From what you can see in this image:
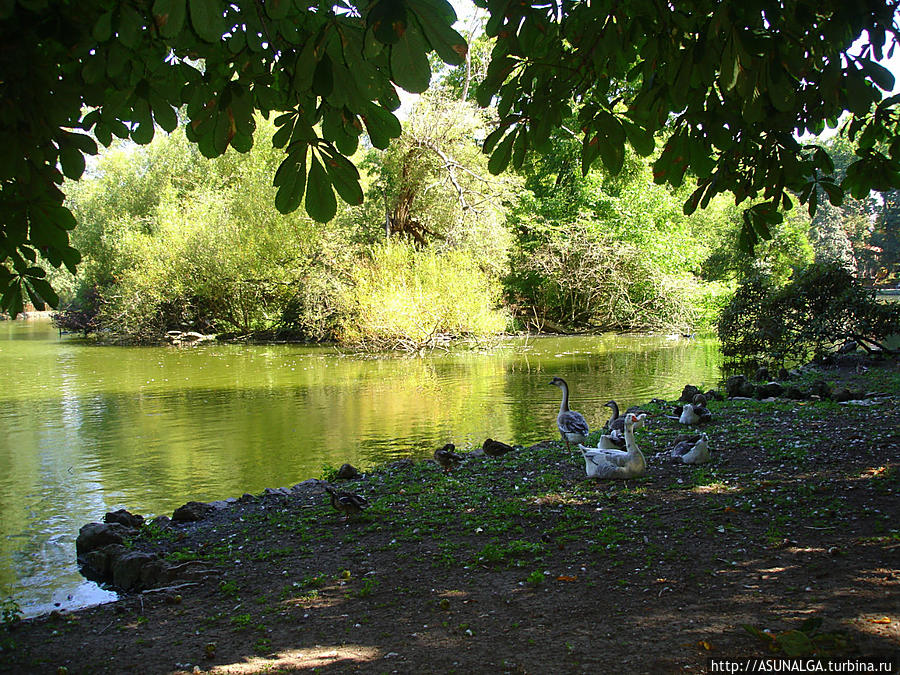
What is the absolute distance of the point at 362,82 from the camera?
2.17 metres

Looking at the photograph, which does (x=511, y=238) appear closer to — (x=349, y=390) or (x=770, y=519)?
(x=349, y=390)

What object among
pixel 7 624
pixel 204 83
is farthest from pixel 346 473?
pixel 204 83

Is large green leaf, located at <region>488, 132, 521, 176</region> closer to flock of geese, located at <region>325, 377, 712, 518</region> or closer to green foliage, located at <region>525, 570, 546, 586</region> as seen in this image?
green foliage, located at <region>525, 570, 546, 586</region>

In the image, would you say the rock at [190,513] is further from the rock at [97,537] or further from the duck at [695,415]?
the duck at [695,415]

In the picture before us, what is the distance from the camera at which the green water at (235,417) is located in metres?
8.37

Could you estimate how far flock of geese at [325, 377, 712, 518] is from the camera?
666 cm

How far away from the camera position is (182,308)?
3184cm

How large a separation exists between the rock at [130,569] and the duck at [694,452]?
5203mm

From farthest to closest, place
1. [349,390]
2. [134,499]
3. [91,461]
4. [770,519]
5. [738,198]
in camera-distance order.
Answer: [349,390]
[91,461]
[134,499]
[770,519]
[738,198]

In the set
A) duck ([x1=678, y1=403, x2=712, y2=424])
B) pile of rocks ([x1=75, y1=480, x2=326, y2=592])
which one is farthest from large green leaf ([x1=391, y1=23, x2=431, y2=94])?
duck ([x1=678, y1=403, x2=712, y2=424])

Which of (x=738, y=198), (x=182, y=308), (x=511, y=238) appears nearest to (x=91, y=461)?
(x=738, y=198)

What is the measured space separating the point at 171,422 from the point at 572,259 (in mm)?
18529

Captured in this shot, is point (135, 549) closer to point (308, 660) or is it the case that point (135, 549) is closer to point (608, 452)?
point (308, 660)

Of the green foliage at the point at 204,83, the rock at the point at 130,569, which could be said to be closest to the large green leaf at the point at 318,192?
the green foliage at the point at 204,83
